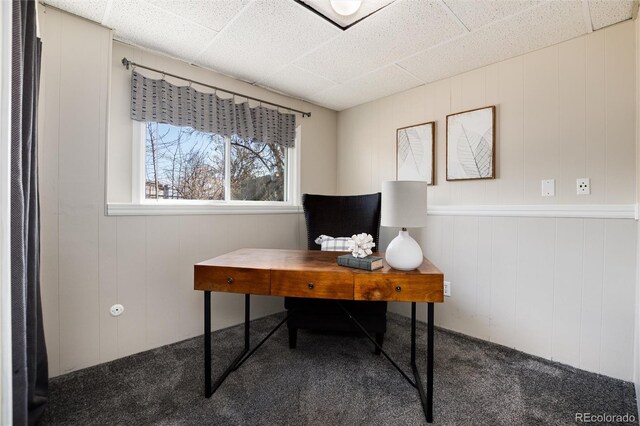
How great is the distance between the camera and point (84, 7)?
5.39 feet

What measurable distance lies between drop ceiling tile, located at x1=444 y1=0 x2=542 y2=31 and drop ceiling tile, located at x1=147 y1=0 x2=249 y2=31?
3.78ft

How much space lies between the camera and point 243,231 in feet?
8.33

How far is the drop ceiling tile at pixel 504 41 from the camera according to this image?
1637 mm

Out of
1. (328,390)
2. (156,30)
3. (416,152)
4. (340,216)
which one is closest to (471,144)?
(416,152)

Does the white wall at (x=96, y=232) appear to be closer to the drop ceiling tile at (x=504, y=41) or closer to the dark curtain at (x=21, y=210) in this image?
the dark curtain at (x=21, y=210)

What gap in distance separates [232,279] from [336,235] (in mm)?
1170

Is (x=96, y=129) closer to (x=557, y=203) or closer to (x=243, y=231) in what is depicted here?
(x=243, y=231)

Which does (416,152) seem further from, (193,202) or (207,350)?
(207,350)

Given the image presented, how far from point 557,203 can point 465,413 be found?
1.43 metres

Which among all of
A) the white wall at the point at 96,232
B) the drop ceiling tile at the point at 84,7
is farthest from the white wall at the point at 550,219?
the drop ceiling tile at the point at 84,7

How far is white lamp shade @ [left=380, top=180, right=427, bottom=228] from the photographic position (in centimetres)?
142

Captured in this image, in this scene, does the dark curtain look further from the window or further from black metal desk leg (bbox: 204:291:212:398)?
the window

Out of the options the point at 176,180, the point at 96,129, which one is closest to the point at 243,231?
the point at 176,180

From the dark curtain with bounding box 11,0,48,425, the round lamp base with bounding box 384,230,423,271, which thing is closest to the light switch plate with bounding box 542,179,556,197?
the round lamp base with bounding box 384,230,423,271
